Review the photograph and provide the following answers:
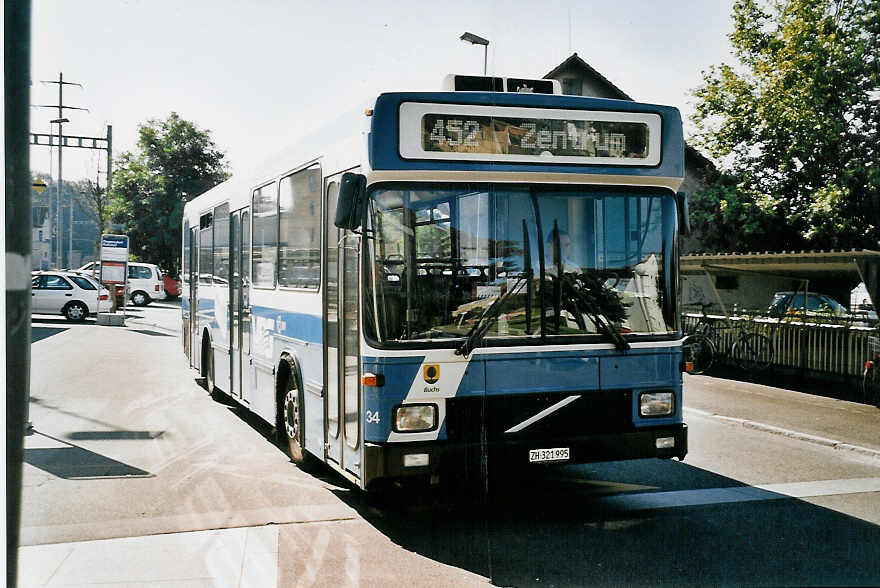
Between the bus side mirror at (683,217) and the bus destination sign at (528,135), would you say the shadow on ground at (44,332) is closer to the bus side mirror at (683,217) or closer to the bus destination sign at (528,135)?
the bus destination sign at (528,135)

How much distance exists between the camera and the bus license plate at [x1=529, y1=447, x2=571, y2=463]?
5.72 m

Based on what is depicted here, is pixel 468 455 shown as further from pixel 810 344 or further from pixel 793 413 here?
pixel 810 344

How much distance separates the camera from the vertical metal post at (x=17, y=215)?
2945mm

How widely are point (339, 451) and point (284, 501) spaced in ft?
2.40

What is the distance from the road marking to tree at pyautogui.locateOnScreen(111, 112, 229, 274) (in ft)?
25.2

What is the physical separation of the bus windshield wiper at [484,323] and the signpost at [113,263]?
2330 cm

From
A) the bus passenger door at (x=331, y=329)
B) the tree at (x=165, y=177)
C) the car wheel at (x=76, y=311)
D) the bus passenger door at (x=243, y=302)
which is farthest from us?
the car wheel at (x=76, y=311)

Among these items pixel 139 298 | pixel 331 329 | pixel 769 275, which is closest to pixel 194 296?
pixel 331 329

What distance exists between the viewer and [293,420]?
789cm

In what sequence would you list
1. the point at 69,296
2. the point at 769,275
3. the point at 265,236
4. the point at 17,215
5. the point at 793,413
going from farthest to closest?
the point at 69,296 < the point at 769,275 < the point at 793,413 < the point at 265,236 < the point at 17,215

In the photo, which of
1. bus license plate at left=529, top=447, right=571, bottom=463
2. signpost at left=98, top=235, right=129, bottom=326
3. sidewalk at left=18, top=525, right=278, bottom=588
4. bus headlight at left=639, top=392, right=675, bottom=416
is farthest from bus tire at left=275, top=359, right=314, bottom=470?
signpost at left=98, top=235, right=129, bottom=326

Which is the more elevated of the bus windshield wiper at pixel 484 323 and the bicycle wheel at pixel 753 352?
the bus windshield wiper at pixel 484 323

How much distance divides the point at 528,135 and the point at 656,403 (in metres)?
2.08

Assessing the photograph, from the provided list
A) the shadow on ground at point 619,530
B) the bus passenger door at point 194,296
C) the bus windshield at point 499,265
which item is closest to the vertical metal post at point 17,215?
the bus windshield at point 499,265
